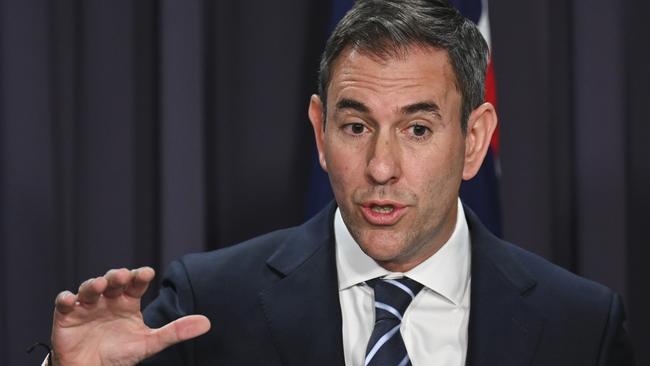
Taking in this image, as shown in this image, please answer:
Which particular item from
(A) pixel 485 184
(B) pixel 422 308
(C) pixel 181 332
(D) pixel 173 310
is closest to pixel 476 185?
(A) pixel 485 184

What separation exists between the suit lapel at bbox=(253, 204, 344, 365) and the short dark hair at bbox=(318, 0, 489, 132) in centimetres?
30

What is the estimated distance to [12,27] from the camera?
262 cm

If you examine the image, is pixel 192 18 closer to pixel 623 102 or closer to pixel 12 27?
pixel 12 27

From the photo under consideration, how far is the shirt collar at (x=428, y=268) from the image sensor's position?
193cm

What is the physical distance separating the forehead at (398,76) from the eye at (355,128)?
2.0 inches

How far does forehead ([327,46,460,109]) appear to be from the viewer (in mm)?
1800

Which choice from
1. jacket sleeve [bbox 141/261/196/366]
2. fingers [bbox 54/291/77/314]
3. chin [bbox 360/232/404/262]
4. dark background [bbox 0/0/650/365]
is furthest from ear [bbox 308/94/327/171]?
dark background [bbox 0/0/650/365]

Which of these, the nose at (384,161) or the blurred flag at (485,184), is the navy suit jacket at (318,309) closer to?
the nose at (384,161)

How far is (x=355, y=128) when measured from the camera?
A: 183 cm

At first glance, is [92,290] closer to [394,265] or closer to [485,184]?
[394,265]

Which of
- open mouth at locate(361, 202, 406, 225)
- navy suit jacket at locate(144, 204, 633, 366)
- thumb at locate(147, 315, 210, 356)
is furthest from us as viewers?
navy suit jacket at locate(144, 204, 633, 366)

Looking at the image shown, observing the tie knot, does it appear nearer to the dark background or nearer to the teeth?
the teeth

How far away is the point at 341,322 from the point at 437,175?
32cm

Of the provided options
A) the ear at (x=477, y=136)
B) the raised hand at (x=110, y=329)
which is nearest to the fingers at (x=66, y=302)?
the raised hand at (x=110, y=329)
